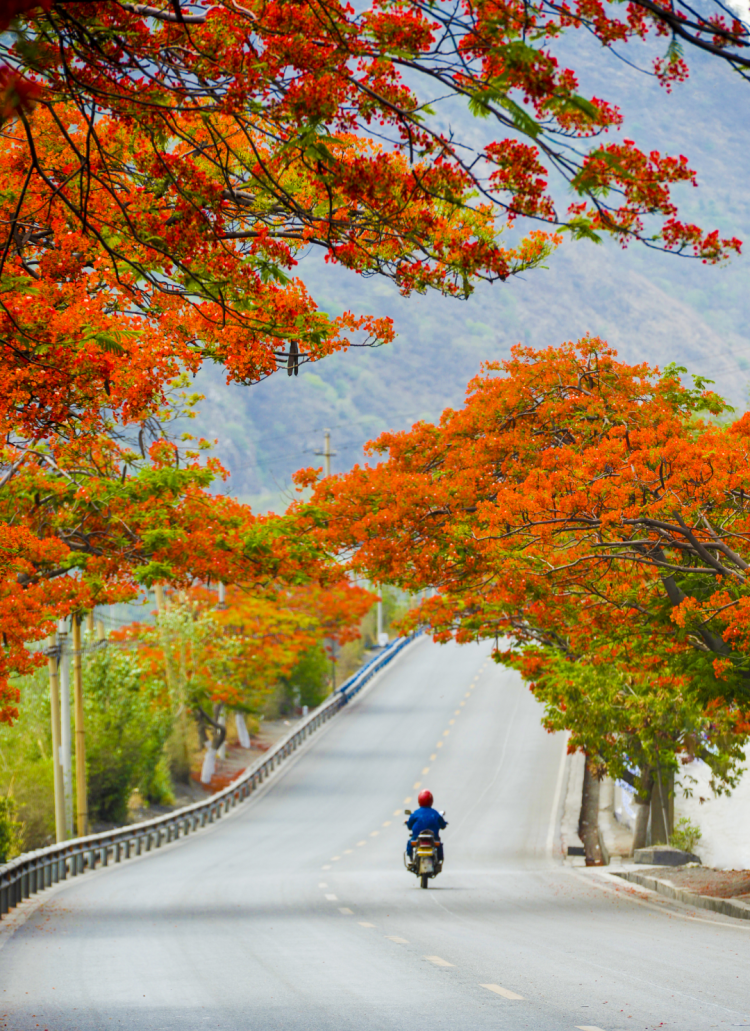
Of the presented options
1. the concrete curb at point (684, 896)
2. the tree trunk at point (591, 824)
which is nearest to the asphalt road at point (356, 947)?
the concrete curb at point (684, 896)

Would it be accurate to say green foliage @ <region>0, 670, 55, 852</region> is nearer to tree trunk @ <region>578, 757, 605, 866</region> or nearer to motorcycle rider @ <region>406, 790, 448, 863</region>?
tree trunk @ <region>578, 757, 605, 866</region>

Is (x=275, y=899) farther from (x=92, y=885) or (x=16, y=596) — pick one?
(x=16, y=596)

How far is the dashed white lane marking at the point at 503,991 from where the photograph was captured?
9555mm

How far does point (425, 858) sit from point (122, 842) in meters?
10.7

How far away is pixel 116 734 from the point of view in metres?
38.1

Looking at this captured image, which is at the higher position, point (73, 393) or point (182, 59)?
point (182, 59)

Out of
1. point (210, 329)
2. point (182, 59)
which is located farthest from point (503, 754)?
point (182, 59)

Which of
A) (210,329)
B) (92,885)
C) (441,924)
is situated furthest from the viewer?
(92,885)

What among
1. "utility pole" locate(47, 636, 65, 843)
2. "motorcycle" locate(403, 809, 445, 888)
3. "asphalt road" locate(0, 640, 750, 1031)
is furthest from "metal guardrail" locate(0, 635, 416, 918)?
"motorcycle" locate(403, 809, 445, 888)

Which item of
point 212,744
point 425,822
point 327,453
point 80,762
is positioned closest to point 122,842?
point 80,762

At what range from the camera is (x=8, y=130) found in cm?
1145

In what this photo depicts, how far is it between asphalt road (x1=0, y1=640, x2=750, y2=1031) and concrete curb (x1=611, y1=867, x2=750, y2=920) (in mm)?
726

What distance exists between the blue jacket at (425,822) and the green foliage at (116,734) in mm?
→ 18343

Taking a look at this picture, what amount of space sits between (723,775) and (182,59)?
67.8 ft
